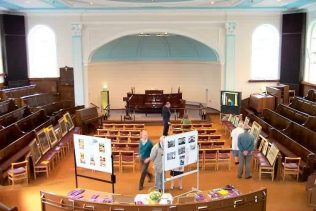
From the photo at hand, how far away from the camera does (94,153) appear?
855 cm

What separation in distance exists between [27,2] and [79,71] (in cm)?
423

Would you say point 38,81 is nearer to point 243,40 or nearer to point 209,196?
point 243,40

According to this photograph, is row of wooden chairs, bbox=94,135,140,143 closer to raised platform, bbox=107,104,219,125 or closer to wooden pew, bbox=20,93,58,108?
raised platform, bbox=107,104,219,125

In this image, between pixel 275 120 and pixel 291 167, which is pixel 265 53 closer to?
pixel 275 120

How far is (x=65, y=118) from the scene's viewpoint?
1456 centimetres

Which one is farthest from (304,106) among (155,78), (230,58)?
(155,78)

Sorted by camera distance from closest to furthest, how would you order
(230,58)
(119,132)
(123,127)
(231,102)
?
1. (119,132)
2. (123,127)
3. (231,102)
4. (230,58)

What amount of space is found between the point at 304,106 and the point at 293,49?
4587mm

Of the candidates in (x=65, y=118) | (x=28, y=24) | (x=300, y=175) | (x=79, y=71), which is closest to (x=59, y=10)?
(x=28, y=24)

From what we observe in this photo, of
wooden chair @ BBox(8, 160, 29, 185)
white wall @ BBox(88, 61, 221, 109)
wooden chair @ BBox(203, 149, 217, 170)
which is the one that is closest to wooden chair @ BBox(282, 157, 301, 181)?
wooden chair @ BBox(203, 149, 217, 170)

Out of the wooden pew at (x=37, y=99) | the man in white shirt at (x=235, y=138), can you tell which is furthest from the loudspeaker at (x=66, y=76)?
the man in white shirt at (x=235, y=138)

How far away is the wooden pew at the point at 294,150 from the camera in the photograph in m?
9.87

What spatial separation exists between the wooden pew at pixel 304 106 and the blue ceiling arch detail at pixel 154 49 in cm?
667

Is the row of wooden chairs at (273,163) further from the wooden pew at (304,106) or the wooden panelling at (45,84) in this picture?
the wooden panelling at (45,84)
